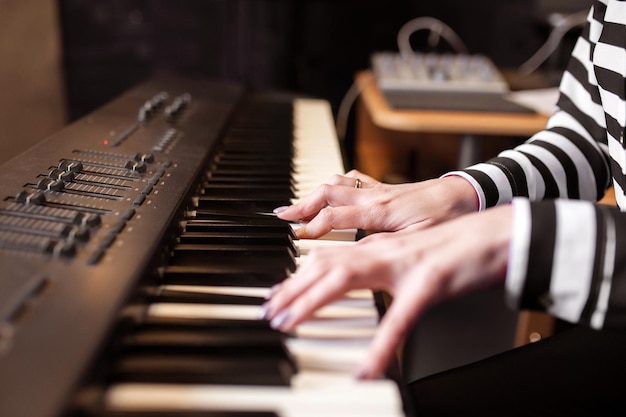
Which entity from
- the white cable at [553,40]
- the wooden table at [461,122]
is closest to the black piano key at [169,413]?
the wooden table at [461,122]

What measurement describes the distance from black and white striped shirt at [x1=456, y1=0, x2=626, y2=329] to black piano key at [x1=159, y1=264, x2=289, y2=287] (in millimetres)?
208

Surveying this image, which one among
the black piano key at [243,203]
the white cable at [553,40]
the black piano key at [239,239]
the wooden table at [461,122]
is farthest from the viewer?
the white cable at [553,40]

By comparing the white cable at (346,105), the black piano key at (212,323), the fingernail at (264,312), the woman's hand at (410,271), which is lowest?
the white cable at (346,105)

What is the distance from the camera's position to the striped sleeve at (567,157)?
75cm

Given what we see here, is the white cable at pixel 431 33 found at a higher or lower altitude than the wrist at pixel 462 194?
higher

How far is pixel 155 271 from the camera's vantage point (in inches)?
20.0

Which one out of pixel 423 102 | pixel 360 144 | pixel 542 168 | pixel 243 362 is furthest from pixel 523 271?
pixel 360 144

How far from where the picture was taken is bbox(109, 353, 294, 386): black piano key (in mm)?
398

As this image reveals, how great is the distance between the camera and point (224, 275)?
535 mm

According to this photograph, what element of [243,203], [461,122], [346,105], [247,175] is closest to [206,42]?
[346,105]

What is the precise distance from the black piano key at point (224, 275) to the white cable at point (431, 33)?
158 centimetres

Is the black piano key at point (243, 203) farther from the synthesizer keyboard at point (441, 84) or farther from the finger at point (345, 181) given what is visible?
the synthesizer keyboard at point (441, 84)

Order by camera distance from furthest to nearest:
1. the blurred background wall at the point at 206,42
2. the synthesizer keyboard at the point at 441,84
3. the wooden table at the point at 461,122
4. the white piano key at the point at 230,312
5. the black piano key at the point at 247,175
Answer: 1. the synthesizer keyboard at the point at 441,84
2. the wooden table at the point at 461,122
3. the blurred background wall at the point at 206,42
4. the black piano key at the point at 247,175
5. the white piano key at the point at 230,312

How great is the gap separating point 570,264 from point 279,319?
23 centimetres
